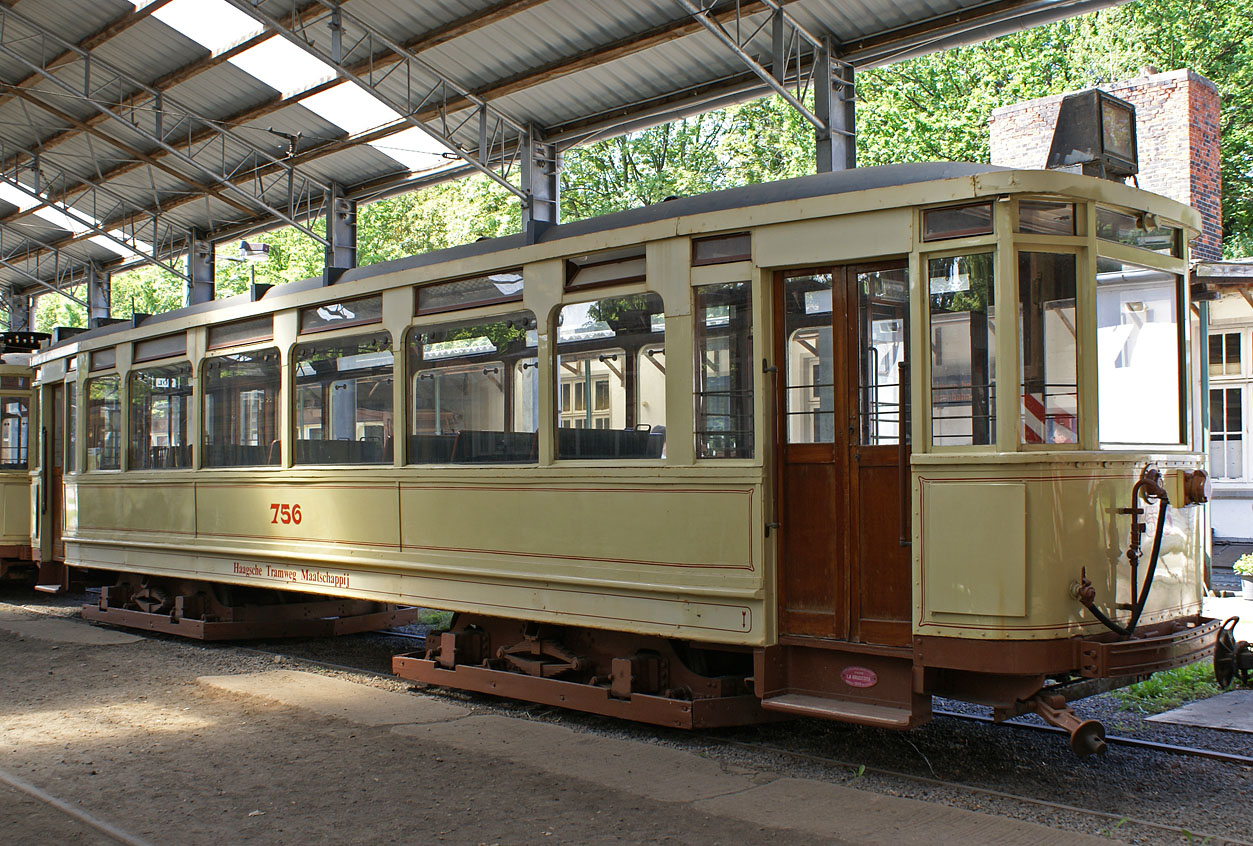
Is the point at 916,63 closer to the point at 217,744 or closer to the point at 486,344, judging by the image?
the point at 486,344

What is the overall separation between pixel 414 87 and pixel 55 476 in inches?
312

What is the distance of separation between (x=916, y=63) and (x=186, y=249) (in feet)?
59.6

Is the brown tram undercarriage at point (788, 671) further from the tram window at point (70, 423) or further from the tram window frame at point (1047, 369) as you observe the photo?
the tram window at point (70, 423)

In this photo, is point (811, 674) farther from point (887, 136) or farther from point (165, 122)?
point (887, 136)

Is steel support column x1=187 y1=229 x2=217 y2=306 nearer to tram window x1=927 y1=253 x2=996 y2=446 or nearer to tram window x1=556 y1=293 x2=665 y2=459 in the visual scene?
tram window x1=556 y1=293 x2=665 y2=459

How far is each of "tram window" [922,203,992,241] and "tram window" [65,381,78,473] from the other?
1027cm

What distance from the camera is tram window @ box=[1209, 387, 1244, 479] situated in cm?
1691

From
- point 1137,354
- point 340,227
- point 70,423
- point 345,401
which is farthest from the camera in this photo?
point 340,227

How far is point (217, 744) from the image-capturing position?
6.51 metres

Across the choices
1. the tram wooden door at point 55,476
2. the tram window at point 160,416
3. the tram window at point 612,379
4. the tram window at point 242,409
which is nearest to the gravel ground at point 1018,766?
the tram window at point 612,379

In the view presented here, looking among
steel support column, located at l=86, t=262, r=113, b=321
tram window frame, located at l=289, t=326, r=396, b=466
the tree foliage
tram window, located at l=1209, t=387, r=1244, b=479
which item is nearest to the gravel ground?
tram window frame, located at l=289, t=326, r=396, b=466

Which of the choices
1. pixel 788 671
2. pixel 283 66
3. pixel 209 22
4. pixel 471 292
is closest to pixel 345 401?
pixel 471 292

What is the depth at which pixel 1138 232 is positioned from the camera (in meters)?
5.80

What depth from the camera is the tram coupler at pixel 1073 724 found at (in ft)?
Answer: 16.6
